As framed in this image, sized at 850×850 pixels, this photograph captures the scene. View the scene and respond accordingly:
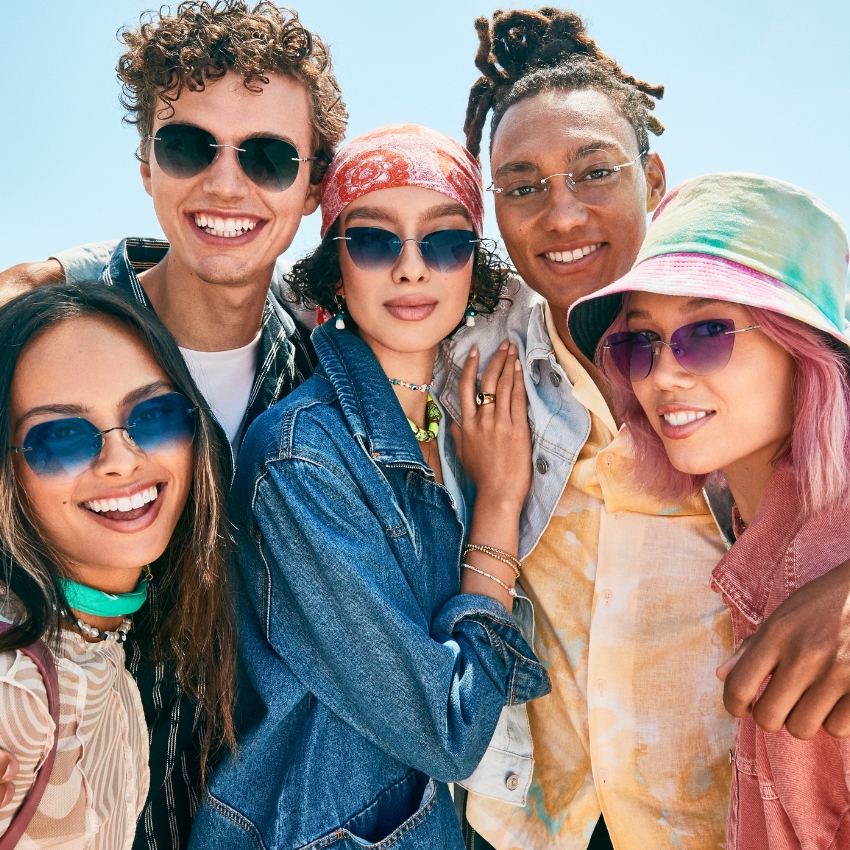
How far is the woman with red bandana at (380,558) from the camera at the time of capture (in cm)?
237

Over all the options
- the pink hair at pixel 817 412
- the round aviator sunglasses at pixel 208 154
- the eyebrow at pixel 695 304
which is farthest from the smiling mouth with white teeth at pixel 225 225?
the pink hair at pixel 817 412

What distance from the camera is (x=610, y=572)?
9.06 ft

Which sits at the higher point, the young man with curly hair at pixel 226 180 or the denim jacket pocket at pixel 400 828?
the young man with curly hair at pixel 226 180

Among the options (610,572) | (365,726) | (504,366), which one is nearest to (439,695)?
(365,726)

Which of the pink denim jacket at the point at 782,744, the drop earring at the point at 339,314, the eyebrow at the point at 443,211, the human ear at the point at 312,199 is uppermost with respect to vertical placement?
the eyebrow at the point at 443,211

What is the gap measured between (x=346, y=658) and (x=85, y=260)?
2.47 meters

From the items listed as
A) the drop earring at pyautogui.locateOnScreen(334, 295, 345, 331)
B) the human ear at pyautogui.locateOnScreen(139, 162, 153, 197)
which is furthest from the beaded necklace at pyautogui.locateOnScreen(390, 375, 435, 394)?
the human ear at pyautogui.locateOnScreen(139, 162, 153, 197)

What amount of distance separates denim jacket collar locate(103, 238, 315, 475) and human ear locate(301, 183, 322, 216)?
1.52ft

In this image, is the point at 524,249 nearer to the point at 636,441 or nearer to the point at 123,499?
the point at 636,441

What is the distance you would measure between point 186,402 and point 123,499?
0.36 meters

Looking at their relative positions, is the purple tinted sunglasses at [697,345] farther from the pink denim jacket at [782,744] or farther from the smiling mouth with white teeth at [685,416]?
the pink denim jacket at [782,744]

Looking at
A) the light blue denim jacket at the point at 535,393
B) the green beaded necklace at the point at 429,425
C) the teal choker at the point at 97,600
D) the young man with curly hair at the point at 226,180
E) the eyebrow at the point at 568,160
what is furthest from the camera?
the young man with curly hair at the point at 226,180

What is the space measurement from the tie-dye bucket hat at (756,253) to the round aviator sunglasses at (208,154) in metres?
1.84

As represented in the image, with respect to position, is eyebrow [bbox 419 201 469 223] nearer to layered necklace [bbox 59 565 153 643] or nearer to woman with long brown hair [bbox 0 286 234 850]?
woman with long brown hair [bbox 0 286 234 850]
